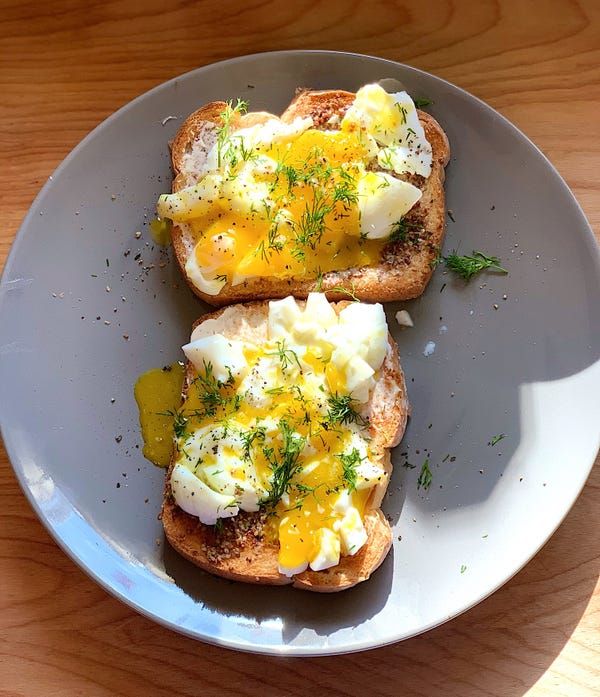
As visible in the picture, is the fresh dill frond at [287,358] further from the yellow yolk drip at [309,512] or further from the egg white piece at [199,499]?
the egg white piece at [199,499]

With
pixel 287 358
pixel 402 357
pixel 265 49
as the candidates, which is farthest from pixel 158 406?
pixel 265 49

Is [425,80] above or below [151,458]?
above

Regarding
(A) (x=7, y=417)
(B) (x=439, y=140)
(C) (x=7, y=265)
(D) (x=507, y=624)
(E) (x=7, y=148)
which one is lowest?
(D) (x=507, y=624)

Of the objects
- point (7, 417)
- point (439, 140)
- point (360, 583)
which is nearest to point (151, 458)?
point (7, 417)

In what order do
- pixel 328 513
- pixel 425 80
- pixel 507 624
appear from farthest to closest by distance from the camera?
pixel 425 80
pixel 507 624
pixel 328 513

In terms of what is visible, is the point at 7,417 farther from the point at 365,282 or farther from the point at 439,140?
the point at 439,140

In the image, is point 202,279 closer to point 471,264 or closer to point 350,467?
point 350,467

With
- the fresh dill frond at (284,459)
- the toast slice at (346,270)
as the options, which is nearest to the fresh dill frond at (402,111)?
the toast slice at (346,270)
